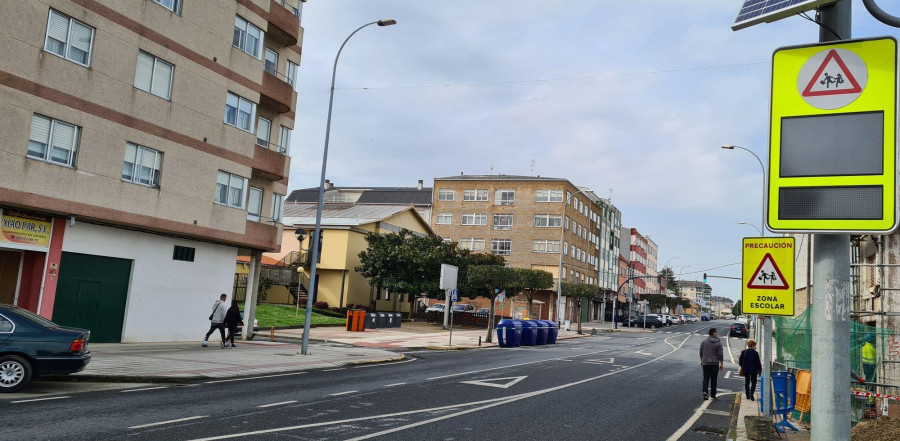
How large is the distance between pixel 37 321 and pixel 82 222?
31.9ft

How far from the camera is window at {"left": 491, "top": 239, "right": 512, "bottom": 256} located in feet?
234

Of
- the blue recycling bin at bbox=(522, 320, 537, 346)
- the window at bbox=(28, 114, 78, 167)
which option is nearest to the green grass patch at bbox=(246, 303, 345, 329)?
the blue recycling bin at bbox=(522, 320, 537, 346)

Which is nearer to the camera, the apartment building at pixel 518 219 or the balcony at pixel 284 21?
the balcony at pixel 284 21

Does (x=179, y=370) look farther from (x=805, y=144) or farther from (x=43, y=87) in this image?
(x=805, y=144)

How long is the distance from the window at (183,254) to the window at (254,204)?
3.22 metres

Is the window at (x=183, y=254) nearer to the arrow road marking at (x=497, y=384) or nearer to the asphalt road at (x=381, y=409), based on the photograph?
the asphalt road at (x=381, y=409)

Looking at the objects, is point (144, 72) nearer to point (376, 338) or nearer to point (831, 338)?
point (376, 338)

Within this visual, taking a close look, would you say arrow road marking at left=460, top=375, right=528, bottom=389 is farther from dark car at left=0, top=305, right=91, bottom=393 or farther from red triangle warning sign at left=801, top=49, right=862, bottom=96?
red triangle warning sign at left=801, top=49, right=862, bottom=96

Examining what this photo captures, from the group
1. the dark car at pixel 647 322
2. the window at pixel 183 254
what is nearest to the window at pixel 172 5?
the window at pixel 183 254

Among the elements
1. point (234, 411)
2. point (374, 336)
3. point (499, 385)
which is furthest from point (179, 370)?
point (374, 336)

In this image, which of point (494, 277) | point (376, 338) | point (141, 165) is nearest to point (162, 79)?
point (141, 165)

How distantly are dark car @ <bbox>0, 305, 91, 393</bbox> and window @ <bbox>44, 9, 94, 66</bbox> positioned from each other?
10.3 m

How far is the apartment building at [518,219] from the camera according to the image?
69562mm

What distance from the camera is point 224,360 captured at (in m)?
17.9
